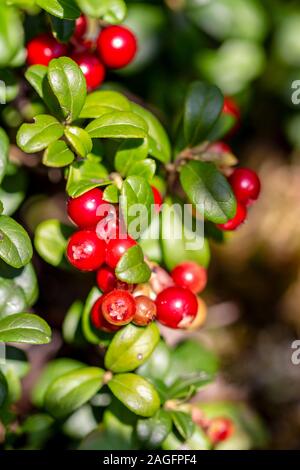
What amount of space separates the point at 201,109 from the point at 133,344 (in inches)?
31.9

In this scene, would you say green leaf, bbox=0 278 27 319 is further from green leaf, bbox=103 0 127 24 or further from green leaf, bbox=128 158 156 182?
green leaf, bbox=103 0 127 24

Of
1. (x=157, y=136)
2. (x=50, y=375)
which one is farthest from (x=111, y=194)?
(x=50, y=375)

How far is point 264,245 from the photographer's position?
3207 mm

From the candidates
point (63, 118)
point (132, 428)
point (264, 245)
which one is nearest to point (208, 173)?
point (63, 118)

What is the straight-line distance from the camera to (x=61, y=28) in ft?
6.24

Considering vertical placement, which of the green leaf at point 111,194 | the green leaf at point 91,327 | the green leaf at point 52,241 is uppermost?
the green leaf at point 111,194

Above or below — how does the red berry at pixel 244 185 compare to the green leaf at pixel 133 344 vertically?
above

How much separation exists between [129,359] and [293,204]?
5.56 feet

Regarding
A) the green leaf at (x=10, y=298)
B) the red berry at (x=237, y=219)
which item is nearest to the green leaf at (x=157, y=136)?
the red berry at (x=237, y=219)

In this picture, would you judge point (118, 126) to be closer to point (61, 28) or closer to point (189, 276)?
point (61, 28)

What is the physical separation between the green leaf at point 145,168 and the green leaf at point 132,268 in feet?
0.90

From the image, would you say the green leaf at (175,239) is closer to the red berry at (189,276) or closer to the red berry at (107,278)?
the red berry at (189,276)

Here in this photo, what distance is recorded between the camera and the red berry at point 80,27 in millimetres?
2031
